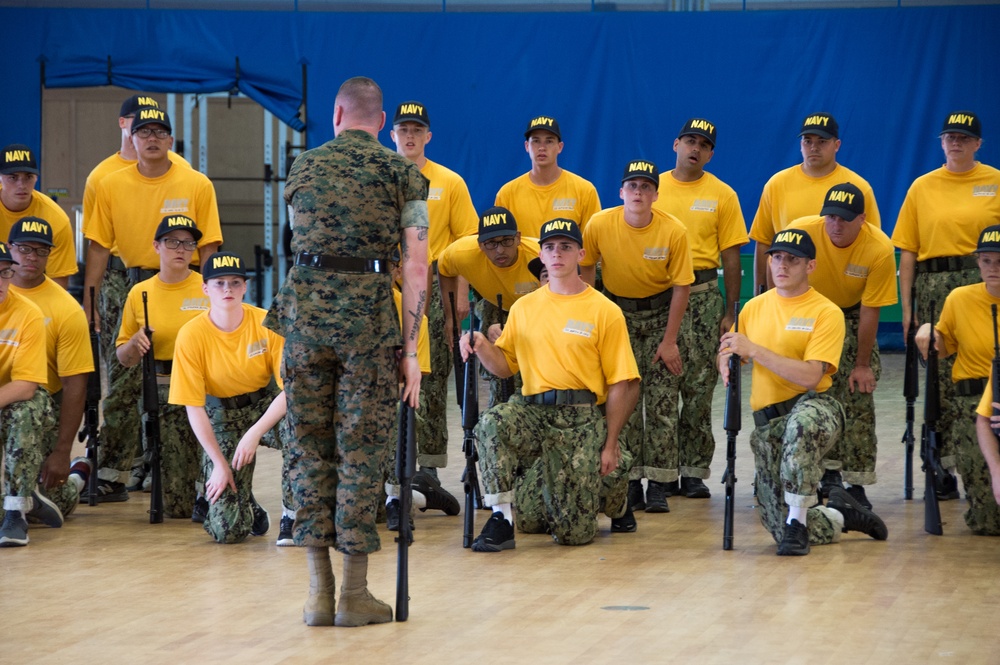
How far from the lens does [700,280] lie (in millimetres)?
7219

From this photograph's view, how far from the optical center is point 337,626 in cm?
446

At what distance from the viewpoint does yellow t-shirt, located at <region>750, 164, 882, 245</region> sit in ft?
23.4

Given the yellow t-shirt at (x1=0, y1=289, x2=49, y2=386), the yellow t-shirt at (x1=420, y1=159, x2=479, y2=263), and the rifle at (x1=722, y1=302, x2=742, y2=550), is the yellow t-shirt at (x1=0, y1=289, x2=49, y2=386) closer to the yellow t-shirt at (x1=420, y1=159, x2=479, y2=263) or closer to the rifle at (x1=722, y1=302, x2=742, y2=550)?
the yellow t-shirt at (x1=420, y1=159, x2=479, y2=263)

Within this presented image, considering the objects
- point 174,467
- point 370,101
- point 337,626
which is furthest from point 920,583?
point 174,467

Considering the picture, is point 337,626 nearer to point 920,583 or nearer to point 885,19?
point 920,583

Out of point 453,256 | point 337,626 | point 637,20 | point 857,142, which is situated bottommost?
point 337,626

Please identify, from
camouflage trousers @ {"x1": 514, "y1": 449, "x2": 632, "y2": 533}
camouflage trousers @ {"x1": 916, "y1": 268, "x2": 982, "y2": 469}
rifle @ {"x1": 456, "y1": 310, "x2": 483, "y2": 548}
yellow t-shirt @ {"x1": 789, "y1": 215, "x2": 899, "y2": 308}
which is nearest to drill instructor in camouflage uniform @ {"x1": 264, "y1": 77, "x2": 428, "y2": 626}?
rifle @ {"x1": 456, "y1": 310, "x2": 483, "y2": 548}

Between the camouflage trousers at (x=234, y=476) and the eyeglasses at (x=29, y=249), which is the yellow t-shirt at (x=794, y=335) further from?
the eyeglasses at (x=29, y=249)

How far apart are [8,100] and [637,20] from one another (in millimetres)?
6073

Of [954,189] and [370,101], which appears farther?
[954,189]

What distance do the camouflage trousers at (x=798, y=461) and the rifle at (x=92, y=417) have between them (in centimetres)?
314

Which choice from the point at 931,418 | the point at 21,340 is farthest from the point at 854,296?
the point at 21,340

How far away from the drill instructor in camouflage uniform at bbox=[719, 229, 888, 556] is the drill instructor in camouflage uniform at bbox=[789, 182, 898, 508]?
0.68m

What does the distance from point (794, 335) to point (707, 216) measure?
1.50 metres
